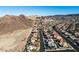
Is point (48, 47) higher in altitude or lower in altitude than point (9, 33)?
lower

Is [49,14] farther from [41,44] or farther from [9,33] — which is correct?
[9,33]

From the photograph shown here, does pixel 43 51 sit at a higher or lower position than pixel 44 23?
lower

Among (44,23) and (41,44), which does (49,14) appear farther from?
(41,44)

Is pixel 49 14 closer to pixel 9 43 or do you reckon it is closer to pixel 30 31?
pixel 30 31
